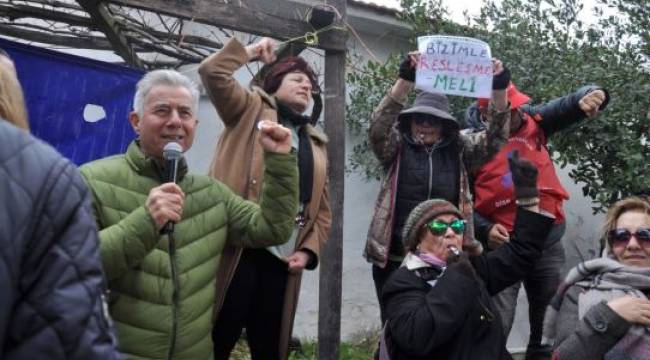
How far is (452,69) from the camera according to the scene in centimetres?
366

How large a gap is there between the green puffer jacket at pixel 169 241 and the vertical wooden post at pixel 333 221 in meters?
1.24

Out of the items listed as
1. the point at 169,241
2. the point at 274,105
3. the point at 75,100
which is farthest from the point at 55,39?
the point at 169,241

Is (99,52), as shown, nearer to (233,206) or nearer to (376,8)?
(376,8)

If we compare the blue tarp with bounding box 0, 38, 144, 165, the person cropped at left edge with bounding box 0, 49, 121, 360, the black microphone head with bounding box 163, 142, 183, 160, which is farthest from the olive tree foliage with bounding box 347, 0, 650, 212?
the person cropped at left edge with bounding box 0, 49, 121, 360

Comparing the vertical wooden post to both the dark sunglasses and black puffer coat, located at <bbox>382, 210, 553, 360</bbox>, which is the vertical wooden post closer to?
black puffer coat, located at <bbox>382, 210, 553, 360</bbox>

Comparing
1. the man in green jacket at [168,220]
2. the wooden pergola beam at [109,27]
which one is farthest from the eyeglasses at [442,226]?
the wooden pergola beam at [109,27]

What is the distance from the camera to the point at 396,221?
3.68m

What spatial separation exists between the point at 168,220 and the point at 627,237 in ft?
6.86

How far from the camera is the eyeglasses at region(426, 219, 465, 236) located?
118 inches

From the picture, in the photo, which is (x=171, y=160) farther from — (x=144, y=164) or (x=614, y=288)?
(x=614, y=288)

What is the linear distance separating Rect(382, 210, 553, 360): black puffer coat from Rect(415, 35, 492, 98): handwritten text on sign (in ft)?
3.84

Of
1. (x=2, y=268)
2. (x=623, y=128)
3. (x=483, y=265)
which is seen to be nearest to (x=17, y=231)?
(x=2, y=268)

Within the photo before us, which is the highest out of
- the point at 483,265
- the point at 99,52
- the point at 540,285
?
the point at 99,52

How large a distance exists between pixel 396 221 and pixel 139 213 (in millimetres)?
1842
